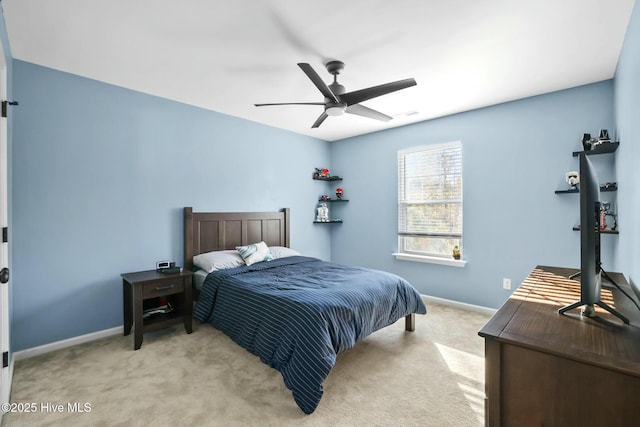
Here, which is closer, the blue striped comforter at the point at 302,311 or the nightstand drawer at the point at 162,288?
the blue striped comforter at the point at 302,311

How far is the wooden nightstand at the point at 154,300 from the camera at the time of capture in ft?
8.84

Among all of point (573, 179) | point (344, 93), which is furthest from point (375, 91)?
point (573, 179)

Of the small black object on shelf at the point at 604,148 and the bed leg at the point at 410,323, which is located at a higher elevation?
the small black object on shelf at the point at 604,148

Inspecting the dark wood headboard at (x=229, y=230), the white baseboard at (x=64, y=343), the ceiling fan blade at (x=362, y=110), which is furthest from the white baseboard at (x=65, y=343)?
the ceiling fan blade at (x=362, y=110)

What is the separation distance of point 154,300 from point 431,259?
11.2ft

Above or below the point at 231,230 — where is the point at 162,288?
below

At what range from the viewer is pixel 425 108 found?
12.1 feet

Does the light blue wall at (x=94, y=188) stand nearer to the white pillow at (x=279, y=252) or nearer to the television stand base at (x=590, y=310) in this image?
the white pillow at (x=279, y=252)

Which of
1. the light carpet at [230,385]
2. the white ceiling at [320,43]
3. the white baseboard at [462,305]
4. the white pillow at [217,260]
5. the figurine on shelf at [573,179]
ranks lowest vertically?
the light carpet at [230,385]

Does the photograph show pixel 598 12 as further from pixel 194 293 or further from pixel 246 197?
pixel 194 293

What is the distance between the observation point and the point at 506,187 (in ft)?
11.5

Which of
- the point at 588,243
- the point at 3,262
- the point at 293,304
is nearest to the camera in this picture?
the point at 588,243

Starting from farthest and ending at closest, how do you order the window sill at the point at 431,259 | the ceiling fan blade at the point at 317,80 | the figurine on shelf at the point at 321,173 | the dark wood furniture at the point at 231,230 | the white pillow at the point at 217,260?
the figurine on shelf at the point at 321,173, the window sill at the point at 431,259, the dark wood furniture at the point at 231,230, the white pillow at the point at 217,260, the ceiling fan blade at the point at 317,80

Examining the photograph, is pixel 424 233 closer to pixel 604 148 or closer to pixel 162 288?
pixel 604 148
